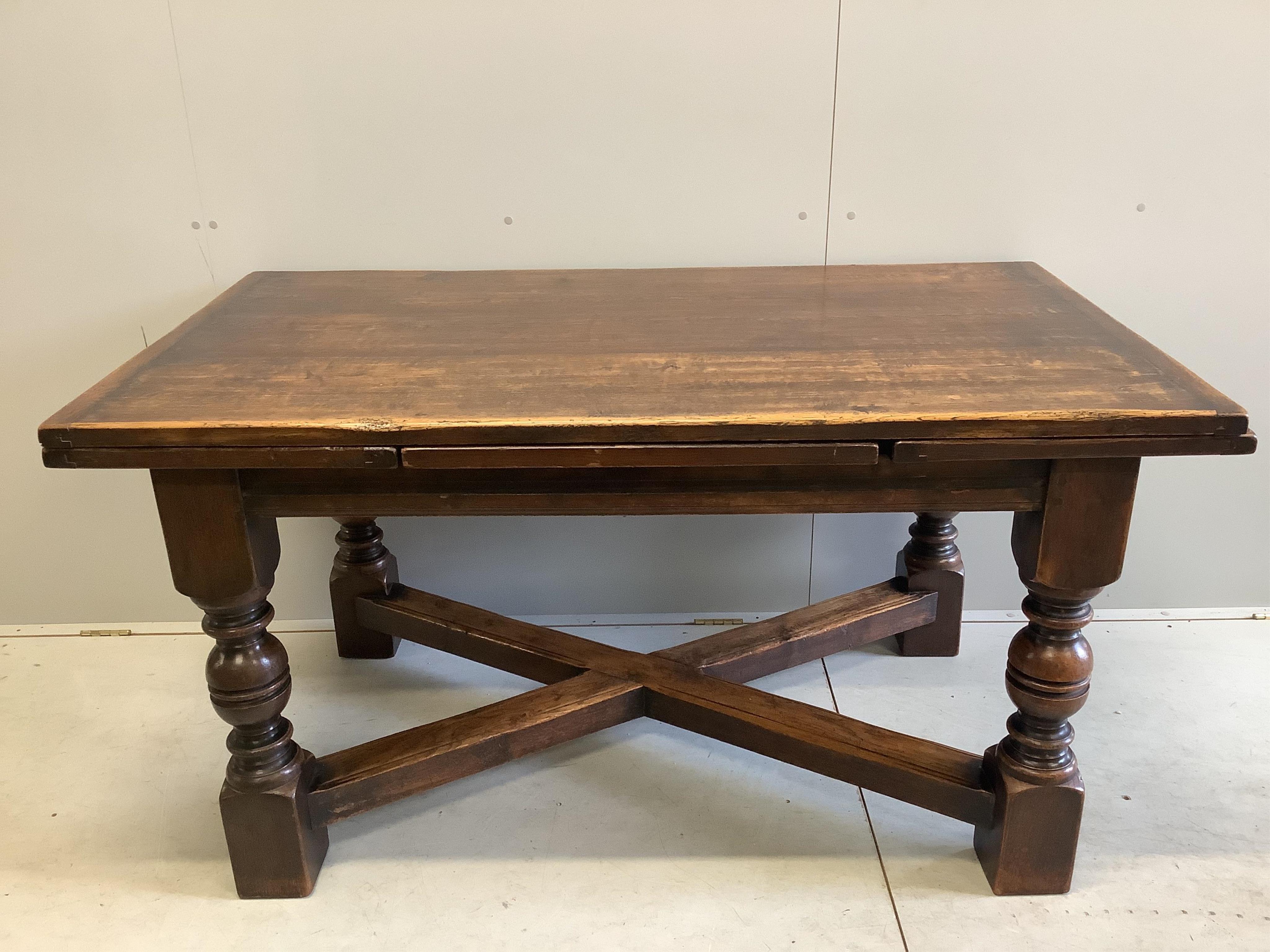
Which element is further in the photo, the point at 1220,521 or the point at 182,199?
the point at 1220,521

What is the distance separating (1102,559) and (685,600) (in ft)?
3.77

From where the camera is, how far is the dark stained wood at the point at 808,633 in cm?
206

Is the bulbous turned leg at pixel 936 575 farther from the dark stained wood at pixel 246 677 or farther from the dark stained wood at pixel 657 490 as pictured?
the dark stained wood at pixel 246 677

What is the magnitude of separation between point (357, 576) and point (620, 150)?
1070mm

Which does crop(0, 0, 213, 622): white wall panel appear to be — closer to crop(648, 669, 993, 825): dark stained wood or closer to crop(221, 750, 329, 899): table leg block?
crop(221, 750, 329, 899): table leg block

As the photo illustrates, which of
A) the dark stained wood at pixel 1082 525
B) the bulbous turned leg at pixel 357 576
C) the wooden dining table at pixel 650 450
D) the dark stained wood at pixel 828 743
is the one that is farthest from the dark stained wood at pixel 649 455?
the bulbous turned leg at pixel 357 576

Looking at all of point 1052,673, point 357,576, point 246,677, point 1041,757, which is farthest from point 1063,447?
point 357,576

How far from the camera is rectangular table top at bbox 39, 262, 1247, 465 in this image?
140 cm

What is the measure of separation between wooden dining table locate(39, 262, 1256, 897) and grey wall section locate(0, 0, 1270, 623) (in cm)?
18

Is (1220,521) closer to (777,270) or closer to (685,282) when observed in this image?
(777,270)

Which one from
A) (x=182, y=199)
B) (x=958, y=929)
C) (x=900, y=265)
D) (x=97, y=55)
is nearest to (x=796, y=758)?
(x=958, y=929)

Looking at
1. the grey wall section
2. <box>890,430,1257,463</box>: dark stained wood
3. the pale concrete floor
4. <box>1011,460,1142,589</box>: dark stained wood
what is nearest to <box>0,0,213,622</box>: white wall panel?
the grey wall section

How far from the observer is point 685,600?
251 cm

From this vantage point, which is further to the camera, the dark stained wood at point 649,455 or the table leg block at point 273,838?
the table leg block at point 273,838
